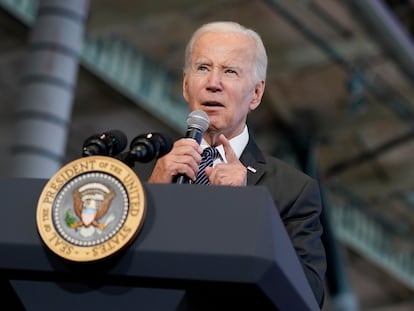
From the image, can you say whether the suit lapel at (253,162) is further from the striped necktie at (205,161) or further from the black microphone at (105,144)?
the black microphone at (105,144)

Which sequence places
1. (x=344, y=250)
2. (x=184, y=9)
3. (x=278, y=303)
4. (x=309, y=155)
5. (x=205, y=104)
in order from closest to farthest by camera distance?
(x=278, y=303) → (x=205, y=104) → (x=184, y=9) → (x=309, y=155) → (x=344, y=250)

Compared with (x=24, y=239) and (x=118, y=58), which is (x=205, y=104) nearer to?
(x=24, y=239)

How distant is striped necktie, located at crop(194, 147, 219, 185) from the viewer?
1.98 meters

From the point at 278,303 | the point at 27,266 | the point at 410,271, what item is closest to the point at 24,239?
the point at 27,266

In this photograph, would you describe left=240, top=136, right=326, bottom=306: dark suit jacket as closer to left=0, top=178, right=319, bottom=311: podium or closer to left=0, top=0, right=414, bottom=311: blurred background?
left=0, top=178, right=319, bottom=311: podium

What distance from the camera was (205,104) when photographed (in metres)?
2.16

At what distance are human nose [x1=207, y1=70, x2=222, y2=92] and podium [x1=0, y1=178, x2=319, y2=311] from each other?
0.60m

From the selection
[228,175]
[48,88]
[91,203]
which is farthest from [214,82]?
[48,88]

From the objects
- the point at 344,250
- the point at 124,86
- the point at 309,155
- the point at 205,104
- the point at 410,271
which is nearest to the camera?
A: the point at 205,104

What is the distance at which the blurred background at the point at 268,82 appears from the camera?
7.67 meters

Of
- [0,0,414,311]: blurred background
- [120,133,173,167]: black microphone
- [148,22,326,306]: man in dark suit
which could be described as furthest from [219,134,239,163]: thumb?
[0,0,414,311]: blurred background

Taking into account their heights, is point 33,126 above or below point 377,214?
above

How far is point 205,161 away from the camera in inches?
81.4

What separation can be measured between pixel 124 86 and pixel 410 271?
8022 millimetres
